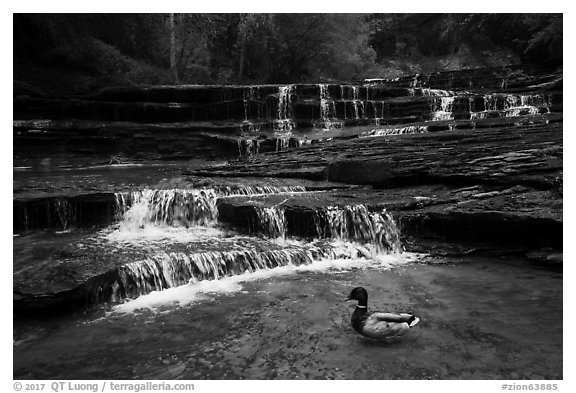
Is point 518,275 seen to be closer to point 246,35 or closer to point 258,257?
point 258,257

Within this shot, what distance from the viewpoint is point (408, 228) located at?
967 centimetres

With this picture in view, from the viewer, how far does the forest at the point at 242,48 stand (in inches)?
957

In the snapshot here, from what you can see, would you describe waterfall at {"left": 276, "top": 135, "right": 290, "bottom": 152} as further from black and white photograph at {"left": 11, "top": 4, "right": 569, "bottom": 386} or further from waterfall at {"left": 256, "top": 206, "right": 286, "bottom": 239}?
waterfall at {"left": 256, "top": 206, "right": 286, "bottom": 239}

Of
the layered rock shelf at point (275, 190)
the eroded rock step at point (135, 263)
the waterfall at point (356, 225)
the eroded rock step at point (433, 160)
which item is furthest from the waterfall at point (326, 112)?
the eroded rock step at point (135, 263)

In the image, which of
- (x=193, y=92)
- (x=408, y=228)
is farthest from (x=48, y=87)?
(x=408, y=228)

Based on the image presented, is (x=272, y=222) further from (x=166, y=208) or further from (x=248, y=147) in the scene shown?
(x=248, y=147)

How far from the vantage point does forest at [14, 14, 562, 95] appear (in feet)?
79.7

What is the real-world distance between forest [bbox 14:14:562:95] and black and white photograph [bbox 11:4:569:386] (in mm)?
630

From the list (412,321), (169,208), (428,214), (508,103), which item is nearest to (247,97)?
(169,208)

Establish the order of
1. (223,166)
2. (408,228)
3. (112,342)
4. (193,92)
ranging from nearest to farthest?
(112,342) < (408,228) < (223,166) < (193,92)

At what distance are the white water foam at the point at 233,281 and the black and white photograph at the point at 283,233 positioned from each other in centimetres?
5

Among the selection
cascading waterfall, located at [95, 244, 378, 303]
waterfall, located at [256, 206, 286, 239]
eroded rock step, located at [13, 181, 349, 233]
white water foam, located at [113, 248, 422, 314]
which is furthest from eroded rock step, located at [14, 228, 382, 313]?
eroded rock step, located at [13, 181, 349, 233]

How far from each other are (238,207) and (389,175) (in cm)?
445

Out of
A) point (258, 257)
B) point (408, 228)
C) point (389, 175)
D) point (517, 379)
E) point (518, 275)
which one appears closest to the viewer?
point (517, 379)
